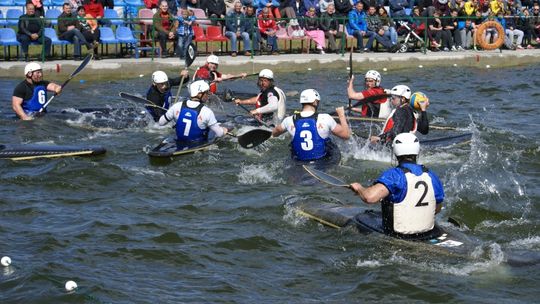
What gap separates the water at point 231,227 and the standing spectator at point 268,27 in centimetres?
754

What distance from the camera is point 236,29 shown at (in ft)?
85.5

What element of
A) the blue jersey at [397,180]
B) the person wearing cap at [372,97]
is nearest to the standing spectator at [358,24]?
the person wearing cap at [372,97]

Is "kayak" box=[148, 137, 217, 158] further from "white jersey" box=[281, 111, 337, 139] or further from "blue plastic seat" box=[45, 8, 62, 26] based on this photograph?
"blue plastic seat" box=[45, 8, 62, 26]

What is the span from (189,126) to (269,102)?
2.43 metres

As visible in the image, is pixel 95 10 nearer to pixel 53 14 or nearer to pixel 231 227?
pixel 53 14

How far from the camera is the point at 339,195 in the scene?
44.2ft

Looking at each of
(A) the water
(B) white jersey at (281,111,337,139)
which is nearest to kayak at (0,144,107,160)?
(A) the water

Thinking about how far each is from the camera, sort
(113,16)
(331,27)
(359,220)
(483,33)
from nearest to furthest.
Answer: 1. (359,220)
2. (113,16)
3. (331,27)
4. (483,33)

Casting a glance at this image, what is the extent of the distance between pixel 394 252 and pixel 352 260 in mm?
519

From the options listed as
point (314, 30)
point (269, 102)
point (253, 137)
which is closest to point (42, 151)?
point (253, 137)

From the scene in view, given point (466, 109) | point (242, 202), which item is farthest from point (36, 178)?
point (466, 109)

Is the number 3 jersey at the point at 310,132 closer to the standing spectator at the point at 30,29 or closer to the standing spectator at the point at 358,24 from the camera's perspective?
the standing spectator at the point at 30,29

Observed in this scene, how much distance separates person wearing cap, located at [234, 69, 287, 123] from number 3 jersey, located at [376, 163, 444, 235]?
687cm

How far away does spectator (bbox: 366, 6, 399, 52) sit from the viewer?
2744 centimetres
